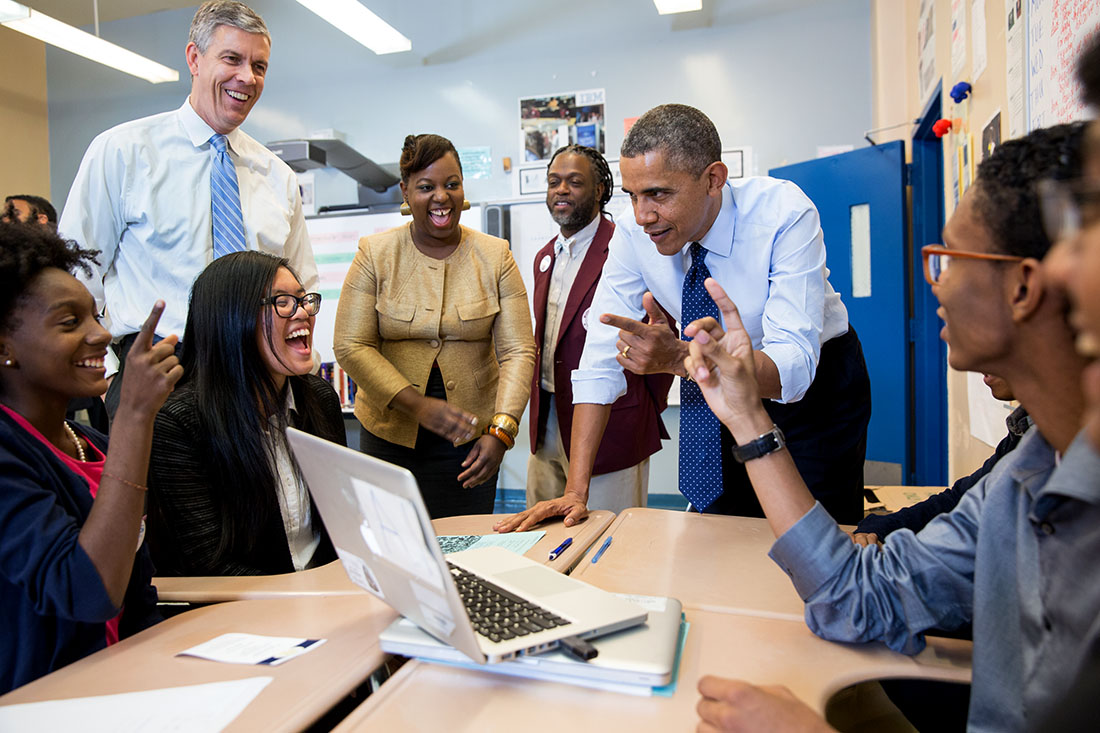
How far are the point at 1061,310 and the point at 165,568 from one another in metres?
1.55

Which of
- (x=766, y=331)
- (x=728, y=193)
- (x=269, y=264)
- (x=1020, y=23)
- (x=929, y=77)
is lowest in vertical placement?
(x=766, y=331)

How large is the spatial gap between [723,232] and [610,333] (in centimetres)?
37

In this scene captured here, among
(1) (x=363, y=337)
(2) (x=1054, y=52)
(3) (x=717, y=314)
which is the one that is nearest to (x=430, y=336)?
(1) (x=363, y=337)

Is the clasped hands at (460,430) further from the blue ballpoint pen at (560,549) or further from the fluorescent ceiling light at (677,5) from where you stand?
the fluorescent ceiling light at (677,5)

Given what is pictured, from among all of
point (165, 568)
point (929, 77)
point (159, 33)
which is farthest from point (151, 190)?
point (159, 33)

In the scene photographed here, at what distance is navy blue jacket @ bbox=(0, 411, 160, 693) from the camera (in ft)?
3.21

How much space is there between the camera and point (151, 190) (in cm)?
201

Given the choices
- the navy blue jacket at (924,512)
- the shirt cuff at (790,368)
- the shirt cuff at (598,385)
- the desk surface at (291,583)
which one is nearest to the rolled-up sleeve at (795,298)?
the shirt cuff at (790,368)

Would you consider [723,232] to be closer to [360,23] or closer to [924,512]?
[924,512]

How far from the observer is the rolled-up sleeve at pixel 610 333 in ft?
6.19

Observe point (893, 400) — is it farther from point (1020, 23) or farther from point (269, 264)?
point (269, 264)

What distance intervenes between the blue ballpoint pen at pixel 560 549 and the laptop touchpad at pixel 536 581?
0.70ft

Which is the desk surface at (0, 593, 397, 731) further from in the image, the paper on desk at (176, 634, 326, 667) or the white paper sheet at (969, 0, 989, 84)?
the white paper sheet at (969, 0, 989, 84)

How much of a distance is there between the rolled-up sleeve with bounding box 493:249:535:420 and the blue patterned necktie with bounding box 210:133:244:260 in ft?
2.70
